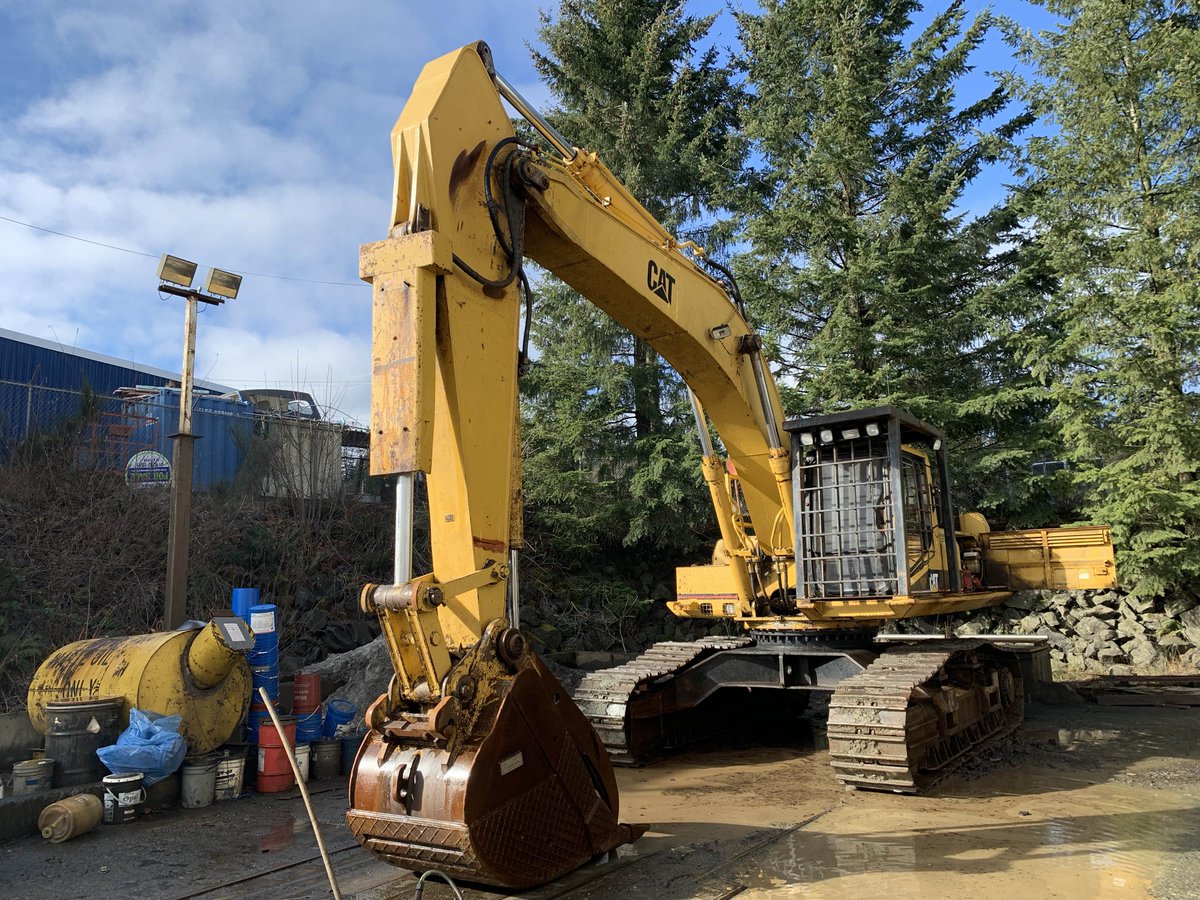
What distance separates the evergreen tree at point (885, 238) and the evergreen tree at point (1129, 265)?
2.71ft

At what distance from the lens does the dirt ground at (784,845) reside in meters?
4.59

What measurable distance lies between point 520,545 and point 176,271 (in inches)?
229

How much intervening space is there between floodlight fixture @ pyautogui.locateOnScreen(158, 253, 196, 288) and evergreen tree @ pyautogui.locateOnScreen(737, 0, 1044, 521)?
935 centimetres

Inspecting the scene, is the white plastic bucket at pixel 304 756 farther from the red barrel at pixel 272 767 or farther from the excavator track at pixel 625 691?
the excavator track at pixel 625 691

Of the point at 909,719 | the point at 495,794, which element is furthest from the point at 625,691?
the point at 495,794

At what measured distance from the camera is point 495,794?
3.81m

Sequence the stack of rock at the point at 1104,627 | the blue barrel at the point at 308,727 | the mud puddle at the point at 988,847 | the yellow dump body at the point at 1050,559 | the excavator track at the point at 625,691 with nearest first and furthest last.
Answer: the mud puddle at the point at 988,847 < the blue barrel at the point at 308,727 < the excavator track at the point at 625,691 < the yellow dump body at the point at 1050,559 < the stack of rock at the point at 1104,627

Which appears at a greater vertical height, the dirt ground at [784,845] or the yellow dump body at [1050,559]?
the yellow dump body at [1050,559]

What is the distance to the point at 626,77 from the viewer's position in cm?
1717

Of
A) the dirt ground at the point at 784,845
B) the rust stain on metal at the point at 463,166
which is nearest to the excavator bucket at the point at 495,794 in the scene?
the dirt ground at the point at 784,845

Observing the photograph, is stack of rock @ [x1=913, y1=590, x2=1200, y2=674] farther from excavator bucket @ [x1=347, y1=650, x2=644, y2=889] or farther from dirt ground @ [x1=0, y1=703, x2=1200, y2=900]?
excavator bucket @ [x1=347, y1=650, x2=644, y2=889]

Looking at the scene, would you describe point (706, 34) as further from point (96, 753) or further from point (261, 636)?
point (96, 753)

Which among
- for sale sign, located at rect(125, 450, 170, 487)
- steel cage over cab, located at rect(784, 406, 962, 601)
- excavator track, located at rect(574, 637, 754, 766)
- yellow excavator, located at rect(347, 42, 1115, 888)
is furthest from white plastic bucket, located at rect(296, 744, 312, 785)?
for sale sign, located at rect(125, 450, 170, 487)

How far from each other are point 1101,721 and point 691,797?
5660mm
